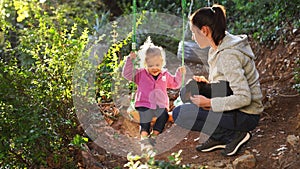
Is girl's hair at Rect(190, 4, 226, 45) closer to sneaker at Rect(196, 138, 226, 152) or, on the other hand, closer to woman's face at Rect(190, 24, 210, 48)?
woman's face at Rect(190, 24, 210, 48)

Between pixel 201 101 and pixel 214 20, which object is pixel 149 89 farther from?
pixel 214 20

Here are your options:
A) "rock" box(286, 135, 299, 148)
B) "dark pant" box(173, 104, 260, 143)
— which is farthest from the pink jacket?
"rock" box(286, 135, 299, 148)

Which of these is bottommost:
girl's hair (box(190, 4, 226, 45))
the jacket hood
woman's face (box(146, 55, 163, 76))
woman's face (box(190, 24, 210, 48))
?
woman's face (box(146, 55, 163, 76))

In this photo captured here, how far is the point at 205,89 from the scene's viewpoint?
158 inches

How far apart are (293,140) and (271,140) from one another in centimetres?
21

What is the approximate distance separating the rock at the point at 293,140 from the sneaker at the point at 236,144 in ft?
1.05

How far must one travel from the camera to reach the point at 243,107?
3896 millimetres

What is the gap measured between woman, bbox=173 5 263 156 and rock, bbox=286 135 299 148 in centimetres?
31

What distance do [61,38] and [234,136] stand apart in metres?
1.75

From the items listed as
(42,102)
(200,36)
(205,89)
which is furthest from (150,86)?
(42,102)

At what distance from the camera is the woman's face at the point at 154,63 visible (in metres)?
4.48

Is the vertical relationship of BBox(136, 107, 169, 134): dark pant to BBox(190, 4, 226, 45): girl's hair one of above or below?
below

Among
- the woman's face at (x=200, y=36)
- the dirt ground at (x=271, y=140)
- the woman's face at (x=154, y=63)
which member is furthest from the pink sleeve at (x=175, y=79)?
the woman's face at (x=200, y=36)

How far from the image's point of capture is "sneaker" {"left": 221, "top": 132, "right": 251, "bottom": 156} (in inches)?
153
